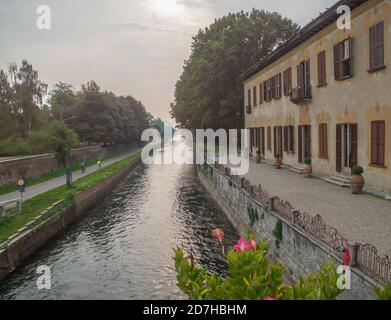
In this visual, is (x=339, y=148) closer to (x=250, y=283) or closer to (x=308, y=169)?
(x=308, y=169)

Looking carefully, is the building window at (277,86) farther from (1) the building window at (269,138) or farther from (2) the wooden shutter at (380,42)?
(2) the wooden shutter at (380,42)

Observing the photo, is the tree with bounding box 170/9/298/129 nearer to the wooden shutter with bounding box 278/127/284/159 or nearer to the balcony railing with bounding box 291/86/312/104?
the wooden shutter with bounding box 278/127/284/159

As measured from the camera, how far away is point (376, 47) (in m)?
15.4

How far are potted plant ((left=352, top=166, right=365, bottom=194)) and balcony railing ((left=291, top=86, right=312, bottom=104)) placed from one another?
25.3 ft

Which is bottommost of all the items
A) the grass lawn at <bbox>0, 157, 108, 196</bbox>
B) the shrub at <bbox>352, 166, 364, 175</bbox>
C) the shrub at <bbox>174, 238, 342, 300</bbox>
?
the grass lawn at <bbox>0, 157, 108, 196</bbox>

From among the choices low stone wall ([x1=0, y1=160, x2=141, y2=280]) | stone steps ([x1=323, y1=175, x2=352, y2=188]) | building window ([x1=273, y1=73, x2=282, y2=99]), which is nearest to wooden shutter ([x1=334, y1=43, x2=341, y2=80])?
stone steps ([x1=323, y1=175, x2=352, y2=188])

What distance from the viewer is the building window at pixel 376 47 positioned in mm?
15023

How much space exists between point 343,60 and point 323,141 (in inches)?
194

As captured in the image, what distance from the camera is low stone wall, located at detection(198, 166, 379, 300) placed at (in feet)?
25.0

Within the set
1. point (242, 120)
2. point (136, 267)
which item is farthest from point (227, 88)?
point (136, 267)

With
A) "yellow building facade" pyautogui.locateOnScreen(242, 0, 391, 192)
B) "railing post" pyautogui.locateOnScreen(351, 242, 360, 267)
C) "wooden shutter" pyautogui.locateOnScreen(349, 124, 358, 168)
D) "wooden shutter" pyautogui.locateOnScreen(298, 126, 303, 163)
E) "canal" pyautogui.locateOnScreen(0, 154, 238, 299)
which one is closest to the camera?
"railing post" pyautogui.locateOnScreen(351, 242, 360, 267)

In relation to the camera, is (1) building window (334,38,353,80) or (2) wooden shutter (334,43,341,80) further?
(2) wooden shutter (334,43,341,80)

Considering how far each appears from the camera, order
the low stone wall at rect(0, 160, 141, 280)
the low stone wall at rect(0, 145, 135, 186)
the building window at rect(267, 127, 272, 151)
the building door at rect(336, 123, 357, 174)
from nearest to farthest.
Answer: the low stone wall at rect(0, 160, 141, 280) → the building door at rect(336, 123, 357, 174) → the low stone wall at rect(0, 145, 135, 186) → the building window at rect(267, 127, 272, 151)

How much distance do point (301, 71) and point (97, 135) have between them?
40.6 metres
